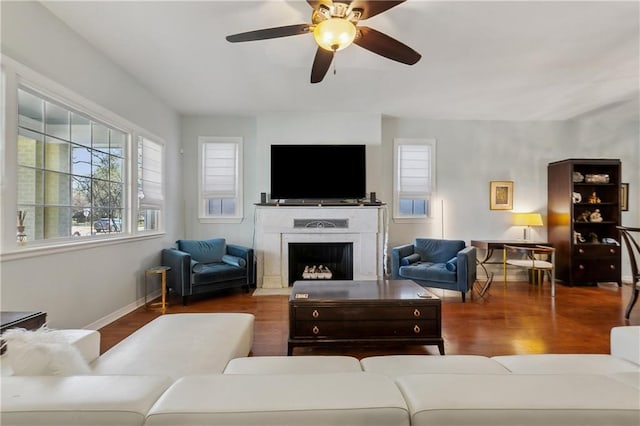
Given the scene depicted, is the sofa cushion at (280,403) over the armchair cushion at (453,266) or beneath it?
over

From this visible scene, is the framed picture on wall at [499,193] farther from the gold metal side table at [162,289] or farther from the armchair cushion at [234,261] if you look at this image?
the gold metal side table at [162,289]

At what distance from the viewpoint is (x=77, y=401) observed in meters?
0.75

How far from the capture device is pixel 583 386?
843mm

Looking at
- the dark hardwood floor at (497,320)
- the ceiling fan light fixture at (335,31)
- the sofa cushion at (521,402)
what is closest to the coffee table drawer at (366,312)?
the dark hardwood floor at (497,320)

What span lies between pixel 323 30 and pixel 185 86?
8.47 ft

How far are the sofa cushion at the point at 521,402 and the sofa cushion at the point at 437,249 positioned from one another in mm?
3890

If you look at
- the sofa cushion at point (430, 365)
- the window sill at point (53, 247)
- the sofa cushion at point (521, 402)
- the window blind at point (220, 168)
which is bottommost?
the sofa cushion at point (430, 365)

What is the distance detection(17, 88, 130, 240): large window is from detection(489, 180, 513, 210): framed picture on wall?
215 inches

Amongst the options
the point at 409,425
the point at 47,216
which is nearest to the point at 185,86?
the point at 47,216

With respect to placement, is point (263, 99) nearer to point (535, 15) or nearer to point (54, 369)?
point (535, 15)

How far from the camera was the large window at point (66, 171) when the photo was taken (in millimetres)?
2391

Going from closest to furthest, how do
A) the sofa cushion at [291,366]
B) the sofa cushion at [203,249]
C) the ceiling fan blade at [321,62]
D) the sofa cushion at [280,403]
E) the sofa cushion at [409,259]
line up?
1. the sofa cushion at [280,403]
2. the sofa cushion at [291,366]
3. the ceiling fan blade at [321,62]
4. the sofa cushion at [409,259]
5. the sofa cushion at [203,249]

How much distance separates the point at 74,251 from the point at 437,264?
4.17 metres

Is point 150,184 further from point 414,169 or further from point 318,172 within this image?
point 414,169
